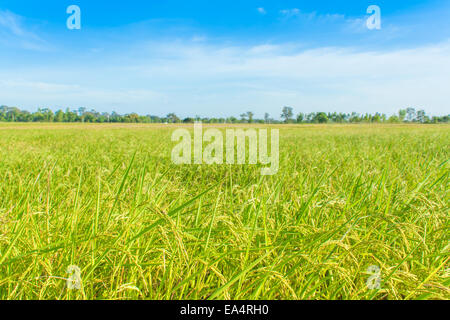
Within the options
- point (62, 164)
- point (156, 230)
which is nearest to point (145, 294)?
point (156, 230)

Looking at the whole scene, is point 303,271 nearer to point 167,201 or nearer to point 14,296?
point 14,296

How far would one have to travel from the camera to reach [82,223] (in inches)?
58.5

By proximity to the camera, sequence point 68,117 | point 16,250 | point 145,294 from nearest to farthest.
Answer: point 145,294
point 16,250
point 68,117

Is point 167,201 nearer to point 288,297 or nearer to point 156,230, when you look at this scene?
point 156,230

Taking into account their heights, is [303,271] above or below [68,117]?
below

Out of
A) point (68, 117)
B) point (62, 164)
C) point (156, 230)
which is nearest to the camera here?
point (156, 230)

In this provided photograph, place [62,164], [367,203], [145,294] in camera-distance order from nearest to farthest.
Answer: [145,294] < [367,203] < [62,164]

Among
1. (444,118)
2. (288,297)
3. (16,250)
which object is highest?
(444,118)

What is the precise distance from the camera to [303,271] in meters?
1.19
